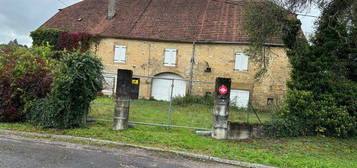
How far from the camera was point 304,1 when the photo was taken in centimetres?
891

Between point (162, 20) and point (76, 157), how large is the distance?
54.4 ft

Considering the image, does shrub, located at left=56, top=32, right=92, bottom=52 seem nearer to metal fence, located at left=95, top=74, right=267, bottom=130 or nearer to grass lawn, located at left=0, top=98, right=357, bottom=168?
metal fence, located at left=95, top=74, right=267, bottom=130

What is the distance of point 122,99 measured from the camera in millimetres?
7594

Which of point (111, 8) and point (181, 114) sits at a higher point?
point (111, 8)

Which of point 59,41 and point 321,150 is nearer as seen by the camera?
point 321,150

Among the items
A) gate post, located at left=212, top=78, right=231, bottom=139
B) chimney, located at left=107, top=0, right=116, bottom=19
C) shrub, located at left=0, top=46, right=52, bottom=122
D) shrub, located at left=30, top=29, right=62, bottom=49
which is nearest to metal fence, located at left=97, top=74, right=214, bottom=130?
gate post, located at left=212, top=78, right=231, bottom=139

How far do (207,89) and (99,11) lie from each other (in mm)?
13027

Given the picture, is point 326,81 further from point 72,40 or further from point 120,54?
point 72,40

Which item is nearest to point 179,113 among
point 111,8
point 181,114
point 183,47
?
point 181,114

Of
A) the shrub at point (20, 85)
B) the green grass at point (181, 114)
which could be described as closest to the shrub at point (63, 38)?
the green grass at point (181, 114)

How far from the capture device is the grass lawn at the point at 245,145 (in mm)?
5812

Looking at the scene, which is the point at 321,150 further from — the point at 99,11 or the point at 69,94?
the point at 99,11

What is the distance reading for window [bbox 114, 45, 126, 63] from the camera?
19.5m

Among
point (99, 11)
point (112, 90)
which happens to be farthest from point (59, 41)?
point (112, 90)
